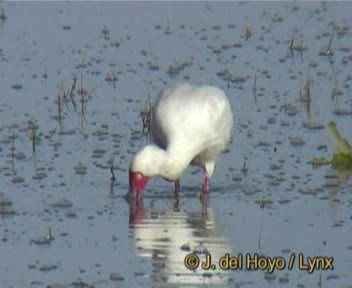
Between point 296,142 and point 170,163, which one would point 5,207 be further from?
point 296,142

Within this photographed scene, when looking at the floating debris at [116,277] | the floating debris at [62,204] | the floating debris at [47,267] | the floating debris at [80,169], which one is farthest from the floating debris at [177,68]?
the floating debris at [116,277]

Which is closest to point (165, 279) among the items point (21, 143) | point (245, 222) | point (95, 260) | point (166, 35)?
point (95, 260)

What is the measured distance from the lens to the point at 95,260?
1098 cm

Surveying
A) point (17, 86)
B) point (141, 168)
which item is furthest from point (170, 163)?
point (17, 86)

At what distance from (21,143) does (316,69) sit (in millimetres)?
4155

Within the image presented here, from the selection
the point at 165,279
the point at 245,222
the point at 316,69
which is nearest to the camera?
the point at 165,279

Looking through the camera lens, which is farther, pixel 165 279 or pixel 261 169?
pixel 261 169

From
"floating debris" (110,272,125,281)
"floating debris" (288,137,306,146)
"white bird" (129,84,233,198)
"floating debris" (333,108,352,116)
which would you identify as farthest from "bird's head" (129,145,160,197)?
"floating debris" (333,108,352,116)

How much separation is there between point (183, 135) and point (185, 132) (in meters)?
0.03

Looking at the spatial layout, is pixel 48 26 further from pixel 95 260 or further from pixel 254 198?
pixel 95 260

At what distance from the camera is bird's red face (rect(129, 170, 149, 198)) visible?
41.5 ft

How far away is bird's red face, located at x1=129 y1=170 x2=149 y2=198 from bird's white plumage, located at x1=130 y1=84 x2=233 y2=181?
0.12 feet

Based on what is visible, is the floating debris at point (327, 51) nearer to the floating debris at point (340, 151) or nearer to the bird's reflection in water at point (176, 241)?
the floating debris at point (340, 151)

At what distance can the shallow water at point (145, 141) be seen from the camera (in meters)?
11.1
